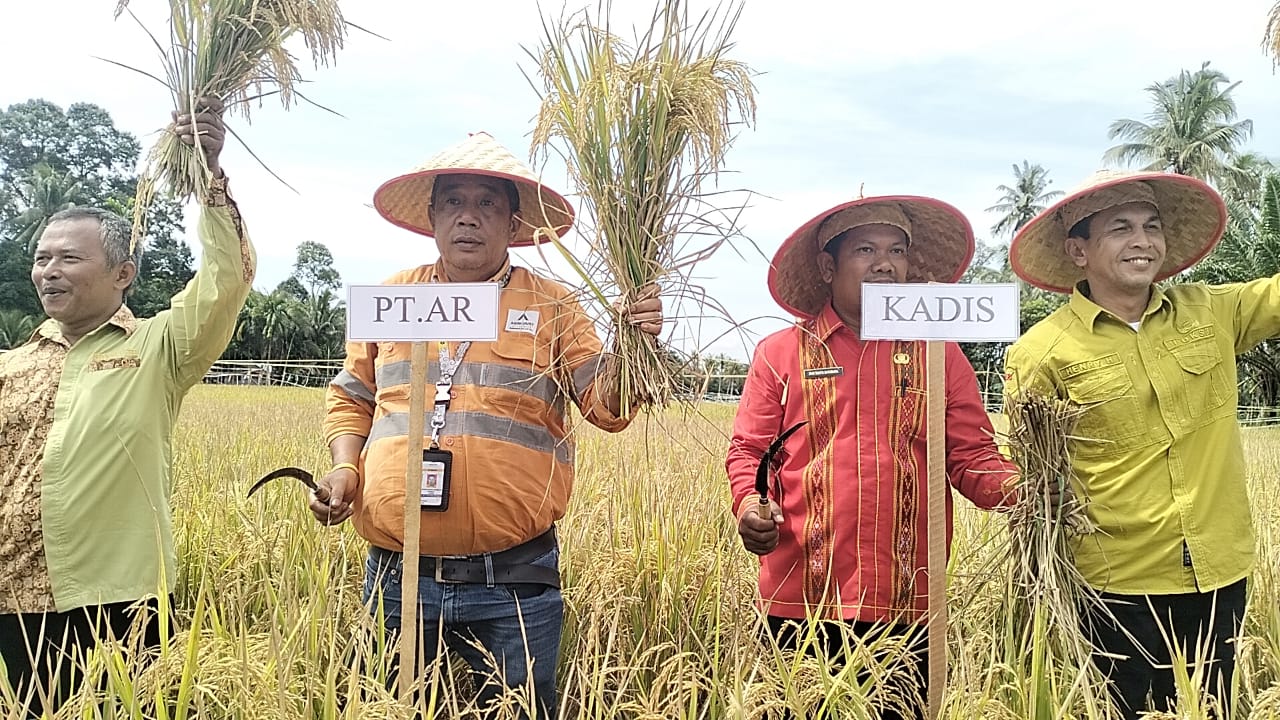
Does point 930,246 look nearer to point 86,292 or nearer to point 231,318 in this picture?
point 231,318

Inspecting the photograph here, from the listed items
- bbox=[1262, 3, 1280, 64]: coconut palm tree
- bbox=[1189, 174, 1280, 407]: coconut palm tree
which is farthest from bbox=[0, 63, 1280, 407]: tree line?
bbox=[1262, 3, 1280, 64]: coconut palm tree

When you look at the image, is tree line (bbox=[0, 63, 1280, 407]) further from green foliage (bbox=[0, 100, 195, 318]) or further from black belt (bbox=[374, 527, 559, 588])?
black belt (bbox=[374, 527, 559, 588])

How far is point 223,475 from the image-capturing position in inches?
169

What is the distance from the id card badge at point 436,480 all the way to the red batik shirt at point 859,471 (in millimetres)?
637

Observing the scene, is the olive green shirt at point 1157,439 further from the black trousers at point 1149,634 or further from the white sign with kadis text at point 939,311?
the white sign with kadis text at point 939,311

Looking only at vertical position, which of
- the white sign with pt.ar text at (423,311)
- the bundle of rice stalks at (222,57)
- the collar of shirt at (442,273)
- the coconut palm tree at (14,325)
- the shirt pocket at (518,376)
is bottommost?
the shirt pocket at (518,376)

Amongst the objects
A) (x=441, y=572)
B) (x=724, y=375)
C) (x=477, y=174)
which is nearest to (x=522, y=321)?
(x=477, y=174)

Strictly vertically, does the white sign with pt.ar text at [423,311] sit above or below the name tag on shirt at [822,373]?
above

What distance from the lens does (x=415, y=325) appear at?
5.48ft

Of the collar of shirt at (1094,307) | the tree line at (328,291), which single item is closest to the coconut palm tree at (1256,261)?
the tree line at (328,291)

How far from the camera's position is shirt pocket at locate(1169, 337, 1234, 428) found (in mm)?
1974

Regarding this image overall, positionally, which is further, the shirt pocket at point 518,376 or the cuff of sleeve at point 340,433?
the cuff of sleeve at point 340,433

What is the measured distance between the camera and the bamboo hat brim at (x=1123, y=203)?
6.73 feet

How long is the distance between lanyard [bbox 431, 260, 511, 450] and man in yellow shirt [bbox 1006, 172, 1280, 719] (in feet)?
4.05
